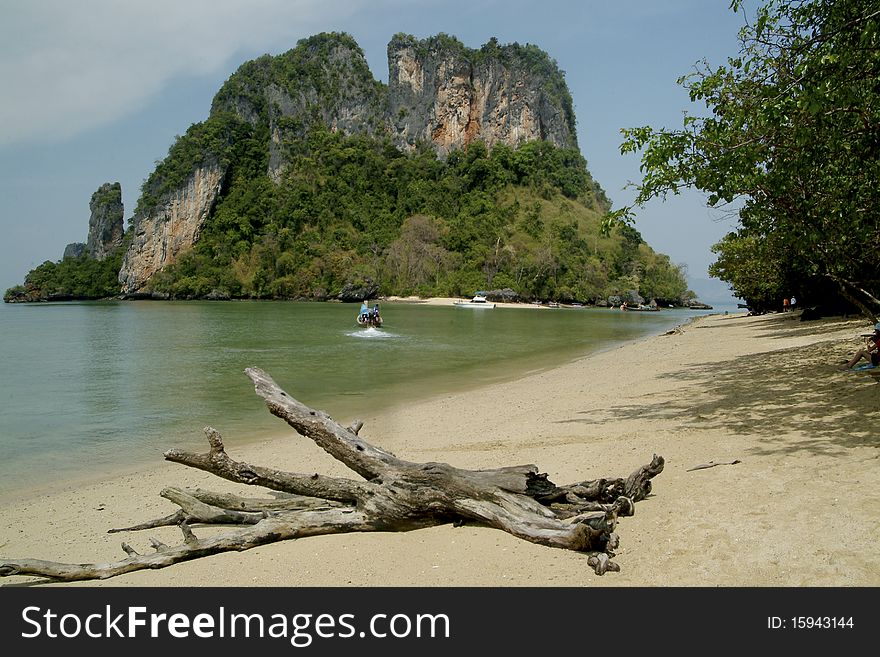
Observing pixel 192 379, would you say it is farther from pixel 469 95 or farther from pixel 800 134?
pixel 469 95

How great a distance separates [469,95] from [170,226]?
258 feet

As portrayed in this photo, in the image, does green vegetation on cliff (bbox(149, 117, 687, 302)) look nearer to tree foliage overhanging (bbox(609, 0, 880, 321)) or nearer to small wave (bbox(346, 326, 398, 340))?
small wave (bbox(346, 326, 398, 340))

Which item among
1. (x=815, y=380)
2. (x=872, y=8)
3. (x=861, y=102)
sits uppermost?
(x=872, y=8)

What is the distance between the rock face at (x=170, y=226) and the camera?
13825 centimetres

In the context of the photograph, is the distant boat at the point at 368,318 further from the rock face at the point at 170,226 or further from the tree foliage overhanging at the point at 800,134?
the rock face at the point at 170,226

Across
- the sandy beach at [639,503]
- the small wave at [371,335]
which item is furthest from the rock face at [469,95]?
the sandy beach at [639,503]

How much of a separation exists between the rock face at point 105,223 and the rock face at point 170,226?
21.8 m

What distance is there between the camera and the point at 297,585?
4500mm

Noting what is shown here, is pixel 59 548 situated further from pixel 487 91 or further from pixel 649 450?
pixel 487 91

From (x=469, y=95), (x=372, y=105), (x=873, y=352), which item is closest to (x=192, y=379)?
(x=873, y=352)

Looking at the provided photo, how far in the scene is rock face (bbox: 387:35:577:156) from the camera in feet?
483

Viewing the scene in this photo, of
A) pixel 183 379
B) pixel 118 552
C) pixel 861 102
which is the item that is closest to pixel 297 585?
pixel 118 552
